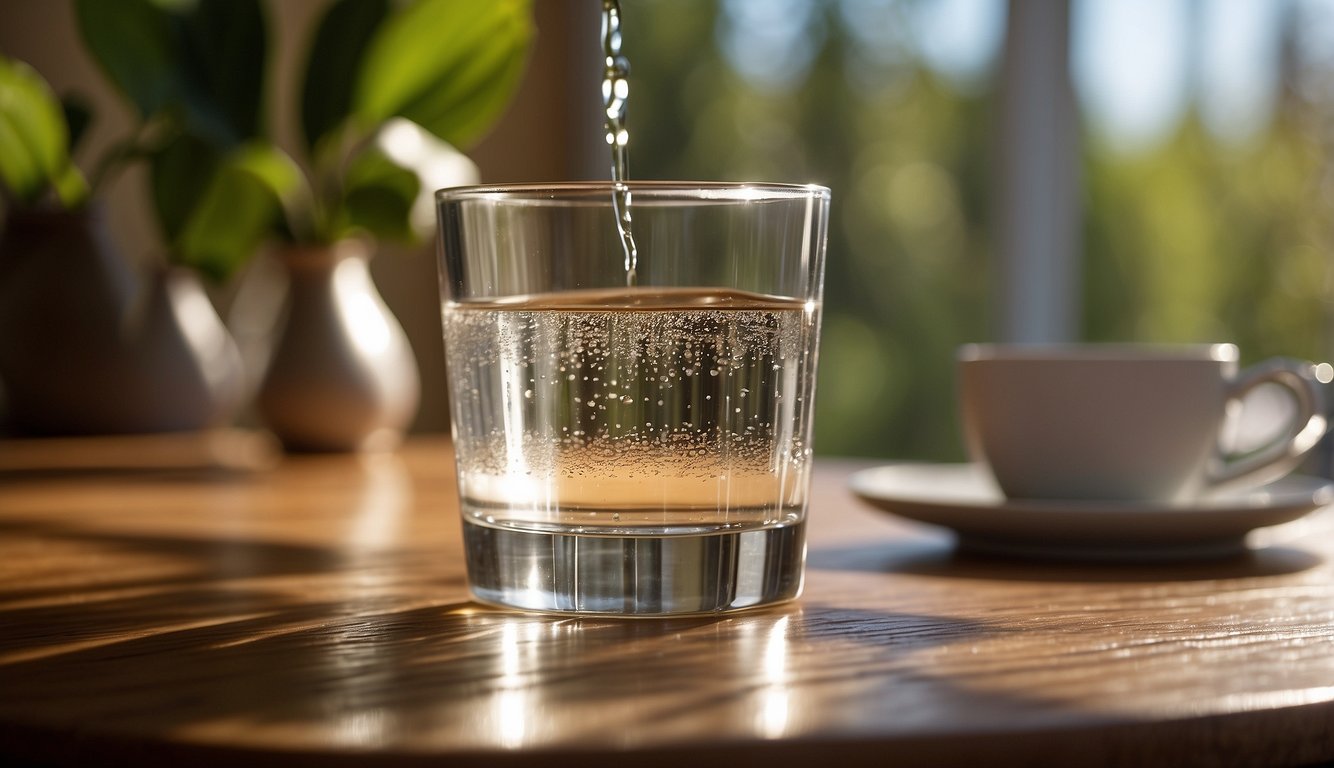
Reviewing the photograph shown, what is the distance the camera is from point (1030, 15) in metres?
2.92

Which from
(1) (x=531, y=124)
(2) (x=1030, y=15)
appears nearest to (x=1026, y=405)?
(2) (x=1030, y=15)

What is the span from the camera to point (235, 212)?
1.54 m

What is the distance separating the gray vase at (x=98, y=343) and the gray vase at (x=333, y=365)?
6.4 inches

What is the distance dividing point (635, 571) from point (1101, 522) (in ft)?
0.95

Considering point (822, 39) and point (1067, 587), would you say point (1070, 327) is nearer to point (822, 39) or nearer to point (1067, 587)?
point (822, 39)

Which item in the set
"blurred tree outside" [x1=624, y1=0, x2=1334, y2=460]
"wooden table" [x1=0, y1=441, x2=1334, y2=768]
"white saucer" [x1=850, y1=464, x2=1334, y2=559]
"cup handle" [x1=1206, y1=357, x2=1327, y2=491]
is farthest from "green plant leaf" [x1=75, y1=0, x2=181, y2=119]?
"blurred tree outside" [x1=624, y1=0, x2=1334, y2=460]

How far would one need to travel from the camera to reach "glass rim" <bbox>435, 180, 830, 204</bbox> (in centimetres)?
56

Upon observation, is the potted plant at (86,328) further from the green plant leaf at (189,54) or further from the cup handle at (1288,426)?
the cup handle at (1288,426)

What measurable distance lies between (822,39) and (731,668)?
9.94 ft

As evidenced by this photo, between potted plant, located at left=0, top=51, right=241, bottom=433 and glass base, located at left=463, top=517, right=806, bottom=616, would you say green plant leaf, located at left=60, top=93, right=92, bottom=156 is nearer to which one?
potted plant, located at left=0, top=51, right=241, bottom=433

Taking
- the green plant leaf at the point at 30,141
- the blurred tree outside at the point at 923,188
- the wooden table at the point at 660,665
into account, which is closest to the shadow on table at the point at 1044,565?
the wooden table at the point at 660,665

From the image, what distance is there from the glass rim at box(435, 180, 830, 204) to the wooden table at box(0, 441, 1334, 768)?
172mm

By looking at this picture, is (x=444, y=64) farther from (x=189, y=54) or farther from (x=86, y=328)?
(x=86, y=328)

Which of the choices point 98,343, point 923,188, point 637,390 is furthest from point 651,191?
point 923,188
